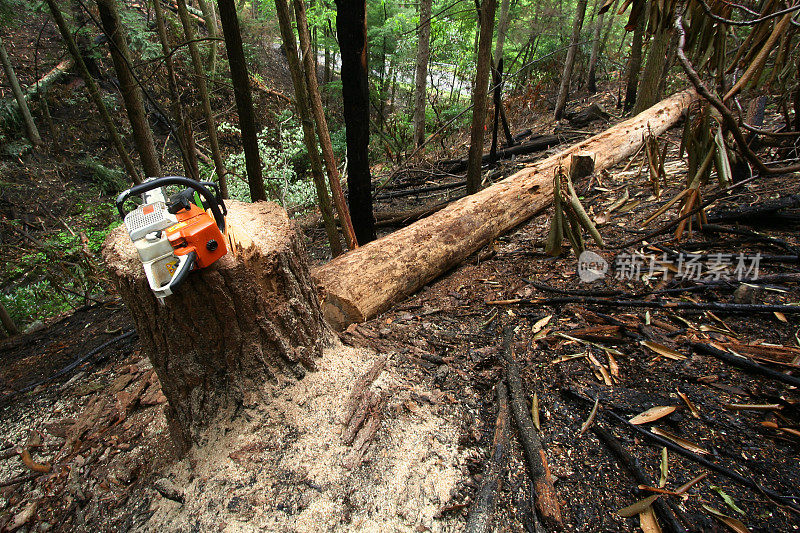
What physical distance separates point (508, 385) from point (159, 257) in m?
1.70

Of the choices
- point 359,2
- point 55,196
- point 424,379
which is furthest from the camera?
point 55,196

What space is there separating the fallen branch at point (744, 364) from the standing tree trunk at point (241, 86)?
3.24 meters

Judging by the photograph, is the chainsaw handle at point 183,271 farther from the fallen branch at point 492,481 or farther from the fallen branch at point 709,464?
the fallen branch at point 709,464

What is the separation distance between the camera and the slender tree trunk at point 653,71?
4.91 m

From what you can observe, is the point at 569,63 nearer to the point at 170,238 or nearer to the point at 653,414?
the point at 653,414

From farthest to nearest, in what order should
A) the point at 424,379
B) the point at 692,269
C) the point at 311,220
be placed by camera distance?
the point at 311,220
the point at 692,269
the point at 424,379

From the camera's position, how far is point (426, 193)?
5926 millimetres

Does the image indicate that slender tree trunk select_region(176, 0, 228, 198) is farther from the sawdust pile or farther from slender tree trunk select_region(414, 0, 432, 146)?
slender tree trunk select_region(414, 0, 432, 146)

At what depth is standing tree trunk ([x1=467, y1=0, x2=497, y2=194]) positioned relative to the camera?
344 cm

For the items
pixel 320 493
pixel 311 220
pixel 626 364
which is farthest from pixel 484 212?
pixel 311 220

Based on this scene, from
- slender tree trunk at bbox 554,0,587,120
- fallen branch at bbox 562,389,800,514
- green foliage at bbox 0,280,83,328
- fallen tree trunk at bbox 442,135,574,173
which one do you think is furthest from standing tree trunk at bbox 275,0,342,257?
slender tree trunk at bbox 554,0,587,120

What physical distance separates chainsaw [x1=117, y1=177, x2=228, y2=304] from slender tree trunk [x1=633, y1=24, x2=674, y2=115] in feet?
19.6

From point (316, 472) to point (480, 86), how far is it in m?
3.66

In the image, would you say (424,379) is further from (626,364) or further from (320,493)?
(626,364)
